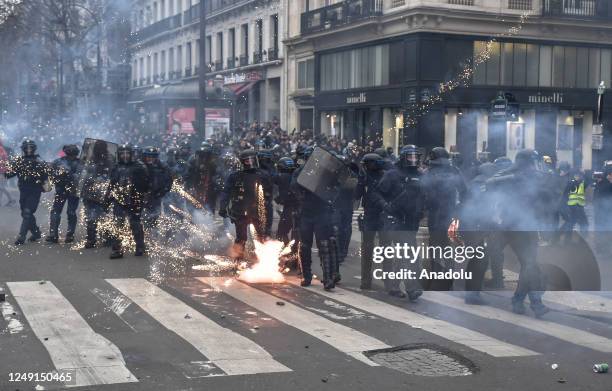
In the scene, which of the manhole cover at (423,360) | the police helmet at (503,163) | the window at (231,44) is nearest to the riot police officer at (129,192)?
the police helmet at (503,163)

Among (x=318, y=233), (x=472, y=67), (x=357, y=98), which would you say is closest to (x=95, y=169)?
(x=318, y=233)

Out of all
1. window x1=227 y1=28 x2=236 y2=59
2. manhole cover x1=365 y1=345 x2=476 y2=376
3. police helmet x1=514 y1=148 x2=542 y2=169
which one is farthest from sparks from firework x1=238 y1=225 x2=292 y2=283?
window x1=227 y1=28 x2=236 y2=59

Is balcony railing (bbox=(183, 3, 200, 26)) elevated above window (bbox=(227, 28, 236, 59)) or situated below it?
above

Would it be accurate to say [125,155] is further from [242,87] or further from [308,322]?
[242,87]

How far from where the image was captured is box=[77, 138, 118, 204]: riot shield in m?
14.5

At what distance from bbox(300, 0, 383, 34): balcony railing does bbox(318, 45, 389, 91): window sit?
1162 millimetres

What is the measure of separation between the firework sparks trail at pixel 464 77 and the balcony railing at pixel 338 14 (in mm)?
3565

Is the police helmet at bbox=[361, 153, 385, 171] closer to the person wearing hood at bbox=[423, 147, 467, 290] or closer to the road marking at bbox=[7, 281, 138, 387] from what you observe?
the person wearing hood at bbox=[423, 147, 467, 290]

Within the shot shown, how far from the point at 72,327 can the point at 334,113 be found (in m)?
27.8

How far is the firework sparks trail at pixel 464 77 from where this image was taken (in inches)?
1158

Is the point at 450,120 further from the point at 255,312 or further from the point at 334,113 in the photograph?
the point at 255,312

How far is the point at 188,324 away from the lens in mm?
8234

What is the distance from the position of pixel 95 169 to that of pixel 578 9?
21.5m

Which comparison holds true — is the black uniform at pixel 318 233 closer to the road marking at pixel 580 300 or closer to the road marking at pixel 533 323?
the road marking at pixel 533 323
